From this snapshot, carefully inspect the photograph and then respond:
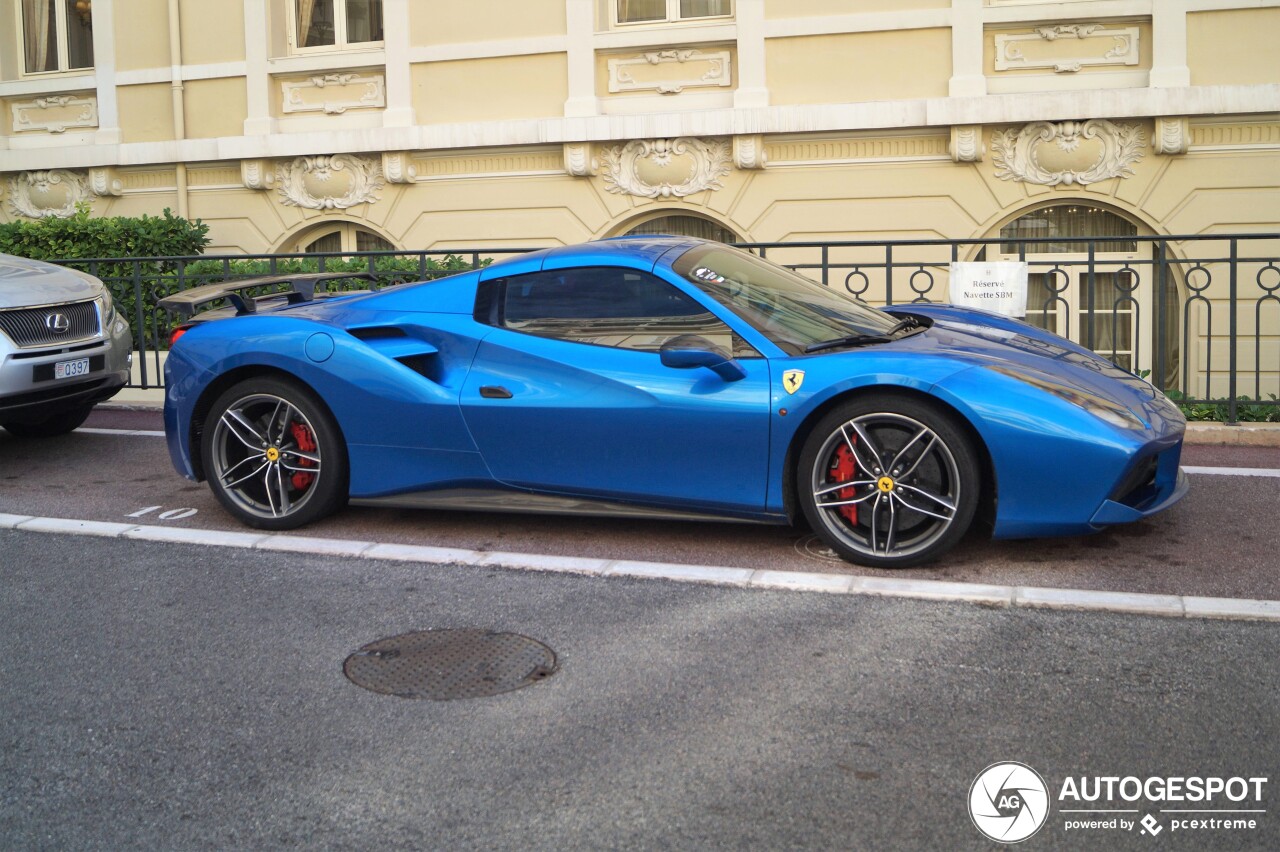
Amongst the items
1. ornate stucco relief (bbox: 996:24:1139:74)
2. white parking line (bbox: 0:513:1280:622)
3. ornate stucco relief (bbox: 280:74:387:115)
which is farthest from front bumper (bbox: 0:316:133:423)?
ornate stucco relief (bbox: 996:24:1139:74)

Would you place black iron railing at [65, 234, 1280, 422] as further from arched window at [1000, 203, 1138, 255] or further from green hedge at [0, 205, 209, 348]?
green hedge at [0, 205, 209, 348]

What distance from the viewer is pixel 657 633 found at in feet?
15.9

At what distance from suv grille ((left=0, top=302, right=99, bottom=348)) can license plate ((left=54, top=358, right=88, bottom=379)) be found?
131 mm

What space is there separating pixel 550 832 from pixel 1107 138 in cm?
1215

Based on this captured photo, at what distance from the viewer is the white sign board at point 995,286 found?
8.93m

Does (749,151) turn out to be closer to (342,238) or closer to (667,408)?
(342,238)

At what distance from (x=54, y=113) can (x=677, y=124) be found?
27.9 ft

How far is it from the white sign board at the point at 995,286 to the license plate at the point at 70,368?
18.0ft

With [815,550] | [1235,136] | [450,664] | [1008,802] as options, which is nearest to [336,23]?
[1235,136]

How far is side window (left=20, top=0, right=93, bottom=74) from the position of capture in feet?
59.3

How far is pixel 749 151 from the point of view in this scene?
14.7 meters

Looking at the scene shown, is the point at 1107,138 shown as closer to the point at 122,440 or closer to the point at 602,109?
the point at 602,109

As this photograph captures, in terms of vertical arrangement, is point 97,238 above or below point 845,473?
above

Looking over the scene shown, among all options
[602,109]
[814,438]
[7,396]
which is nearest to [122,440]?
[7,396]
